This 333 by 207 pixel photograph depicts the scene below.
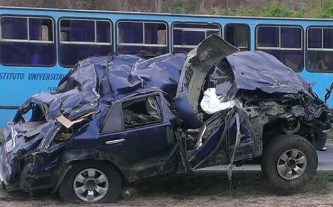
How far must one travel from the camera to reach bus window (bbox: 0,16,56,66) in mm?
13672

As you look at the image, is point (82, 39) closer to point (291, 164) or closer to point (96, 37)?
point (96, 37)

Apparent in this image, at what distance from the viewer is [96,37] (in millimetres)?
14148

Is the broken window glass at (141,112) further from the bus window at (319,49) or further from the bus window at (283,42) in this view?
the bus window at (319,49)

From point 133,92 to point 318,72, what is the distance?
27.9 ft

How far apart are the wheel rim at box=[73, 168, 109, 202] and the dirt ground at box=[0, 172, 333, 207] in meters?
0.18

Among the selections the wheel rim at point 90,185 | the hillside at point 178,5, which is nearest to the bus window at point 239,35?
the wheel rim at point 90,185

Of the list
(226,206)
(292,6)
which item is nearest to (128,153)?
(226,206)

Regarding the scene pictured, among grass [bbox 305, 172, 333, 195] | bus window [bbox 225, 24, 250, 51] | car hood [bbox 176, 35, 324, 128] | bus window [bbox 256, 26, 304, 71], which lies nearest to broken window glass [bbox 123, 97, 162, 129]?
car hood [bbox 176, 35, 324, 128]

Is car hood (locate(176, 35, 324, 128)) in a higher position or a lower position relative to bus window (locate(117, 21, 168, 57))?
lower

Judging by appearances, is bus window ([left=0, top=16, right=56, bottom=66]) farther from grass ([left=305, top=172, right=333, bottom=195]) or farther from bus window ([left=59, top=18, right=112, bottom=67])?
grass ([left=305, top=172, right=333, bottom=195])

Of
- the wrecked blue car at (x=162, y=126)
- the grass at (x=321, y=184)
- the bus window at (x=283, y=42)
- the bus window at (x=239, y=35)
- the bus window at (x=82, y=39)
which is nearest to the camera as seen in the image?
the wrecked blue car at (x=162, y=126)

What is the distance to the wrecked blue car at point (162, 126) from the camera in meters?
7.77

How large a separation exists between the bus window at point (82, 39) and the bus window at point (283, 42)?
3900 millimetres

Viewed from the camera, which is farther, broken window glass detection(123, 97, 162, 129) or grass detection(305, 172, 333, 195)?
grass detection(305, 172, 333, 195)
